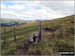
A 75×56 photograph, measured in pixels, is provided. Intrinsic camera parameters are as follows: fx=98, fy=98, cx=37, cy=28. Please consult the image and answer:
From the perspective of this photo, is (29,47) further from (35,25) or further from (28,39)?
(35,25)

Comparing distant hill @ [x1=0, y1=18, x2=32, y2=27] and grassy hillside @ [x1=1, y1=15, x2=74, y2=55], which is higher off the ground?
distant hill @ [x1=0, y1=18, x2=32, y2=27]

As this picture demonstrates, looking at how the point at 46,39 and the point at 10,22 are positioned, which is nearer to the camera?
the point at 10,22

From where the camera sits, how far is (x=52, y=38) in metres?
5.10

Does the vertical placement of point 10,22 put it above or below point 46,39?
above

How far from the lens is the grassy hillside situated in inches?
181

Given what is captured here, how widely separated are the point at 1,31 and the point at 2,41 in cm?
49

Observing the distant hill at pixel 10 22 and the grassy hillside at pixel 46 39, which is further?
the grassy hillside at pixel 46 39

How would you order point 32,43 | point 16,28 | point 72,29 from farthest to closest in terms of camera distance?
1. point 72,29
2. point 16,28
3. point 32,43

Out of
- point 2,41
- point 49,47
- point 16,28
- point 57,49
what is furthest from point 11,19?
point 57,49

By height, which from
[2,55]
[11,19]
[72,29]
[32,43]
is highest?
[11,19]

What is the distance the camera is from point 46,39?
16.3 feet

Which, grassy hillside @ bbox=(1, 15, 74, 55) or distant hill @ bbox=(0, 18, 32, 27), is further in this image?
grassy hillside @ bbox=(1, 15, 74, 55)

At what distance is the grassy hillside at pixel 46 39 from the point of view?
4590 mm

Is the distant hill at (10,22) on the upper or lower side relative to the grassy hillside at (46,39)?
upper
